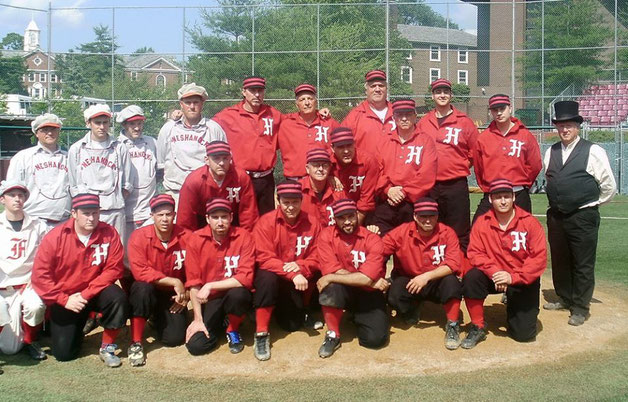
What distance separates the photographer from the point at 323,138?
6.96 metres

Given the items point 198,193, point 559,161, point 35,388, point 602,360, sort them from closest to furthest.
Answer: point 35,388, point 602,360, point 198,193, point 559,161

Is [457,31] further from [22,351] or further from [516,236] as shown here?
[22,351]

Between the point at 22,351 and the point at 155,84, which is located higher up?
the point at 155,84

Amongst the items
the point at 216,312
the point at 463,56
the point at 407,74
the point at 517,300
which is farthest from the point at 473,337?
the point at 463,56

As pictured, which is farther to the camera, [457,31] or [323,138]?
[457,31]

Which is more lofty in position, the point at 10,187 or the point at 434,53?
the point at 434,53

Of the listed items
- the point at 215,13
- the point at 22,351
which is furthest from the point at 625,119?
the point at 22,351

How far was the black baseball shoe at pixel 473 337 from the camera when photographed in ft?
18.7

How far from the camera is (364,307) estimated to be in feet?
19.4

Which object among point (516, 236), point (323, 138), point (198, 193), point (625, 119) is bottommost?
point (516, 236)

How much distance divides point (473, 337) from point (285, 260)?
1775mm

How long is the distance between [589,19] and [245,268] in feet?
64.8

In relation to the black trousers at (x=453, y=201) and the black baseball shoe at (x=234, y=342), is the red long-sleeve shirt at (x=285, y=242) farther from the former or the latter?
the black trousers at (x=453, y=201)

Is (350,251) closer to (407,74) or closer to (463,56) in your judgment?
(407,74)
